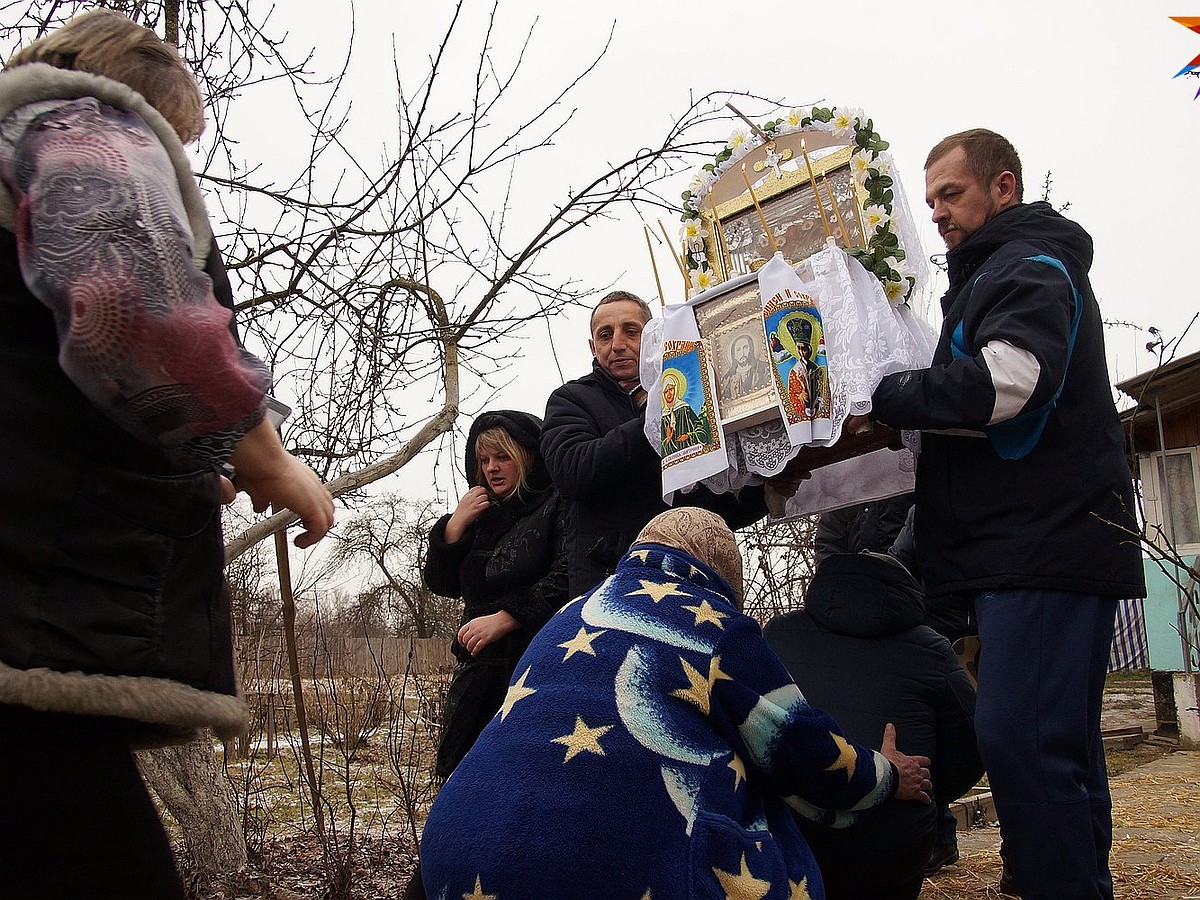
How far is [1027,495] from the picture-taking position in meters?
2.61

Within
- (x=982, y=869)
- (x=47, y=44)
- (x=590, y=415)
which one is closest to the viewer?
(x=47, y=44)

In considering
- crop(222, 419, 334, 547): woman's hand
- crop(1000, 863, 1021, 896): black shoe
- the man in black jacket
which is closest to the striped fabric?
crop(1000, 863, 1021, 896): black shoe

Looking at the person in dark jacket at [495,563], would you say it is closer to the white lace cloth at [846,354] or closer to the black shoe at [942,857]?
the white lace cloth at [846,354]

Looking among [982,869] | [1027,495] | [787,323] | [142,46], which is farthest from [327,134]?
[982,869]

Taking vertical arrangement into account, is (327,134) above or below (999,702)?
above

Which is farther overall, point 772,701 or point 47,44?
point 772,701

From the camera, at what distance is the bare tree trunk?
4113 mm

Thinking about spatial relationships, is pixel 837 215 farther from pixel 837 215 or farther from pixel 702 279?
pixel 702 279

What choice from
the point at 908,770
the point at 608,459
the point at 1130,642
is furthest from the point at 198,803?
the point at 1130,642

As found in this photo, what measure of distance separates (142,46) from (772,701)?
1.63 m

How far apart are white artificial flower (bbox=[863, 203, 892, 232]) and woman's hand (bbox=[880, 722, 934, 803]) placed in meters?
1.32

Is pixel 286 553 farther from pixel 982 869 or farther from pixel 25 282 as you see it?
pixel 982 869

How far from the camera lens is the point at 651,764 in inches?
81.8

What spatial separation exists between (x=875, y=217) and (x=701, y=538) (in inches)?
44.3
